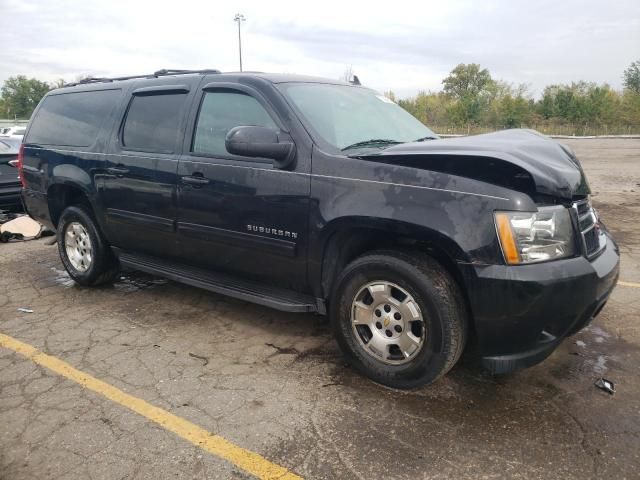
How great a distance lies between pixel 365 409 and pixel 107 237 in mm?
3010

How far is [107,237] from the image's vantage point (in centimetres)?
457

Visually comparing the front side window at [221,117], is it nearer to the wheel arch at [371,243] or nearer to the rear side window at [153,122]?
the rear side window at [153,122]

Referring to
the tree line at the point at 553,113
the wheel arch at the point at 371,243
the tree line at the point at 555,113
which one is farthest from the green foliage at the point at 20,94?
the wheel arch at the point at 371,243

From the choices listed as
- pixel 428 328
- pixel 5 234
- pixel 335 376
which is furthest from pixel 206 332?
pixel 5 234

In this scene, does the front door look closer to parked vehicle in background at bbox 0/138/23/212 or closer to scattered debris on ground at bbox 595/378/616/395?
scattered debris on ground at bbox 595/378/616/395

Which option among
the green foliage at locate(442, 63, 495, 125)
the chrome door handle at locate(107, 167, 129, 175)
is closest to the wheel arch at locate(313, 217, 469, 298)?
the chrome door handle at locate(107, 167, 129, 175)

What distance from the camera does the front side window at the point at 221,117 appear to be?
343cm

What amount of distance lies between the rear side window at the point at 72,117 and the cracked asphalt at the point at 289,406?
1.65 m

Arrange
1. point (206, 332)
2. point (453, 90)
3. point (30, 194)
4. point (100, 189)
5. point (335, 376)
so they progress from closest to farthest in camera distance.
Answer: point (335, 376) → point (206, 332) → point (100, 189) → point (30, 194) → point (453, 90)

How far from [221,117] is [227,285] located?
122cm

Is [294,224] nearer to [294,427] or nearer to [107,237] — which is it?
[294,427]

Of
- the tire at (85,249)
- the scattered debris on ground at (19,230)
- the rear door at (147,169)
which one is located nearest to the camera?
the rear door at (147,169)

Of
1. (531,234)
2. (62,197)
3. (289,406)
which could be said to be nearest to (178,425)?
(289,406)

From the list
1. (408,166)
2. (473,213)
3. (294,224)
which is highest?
(408,166)
